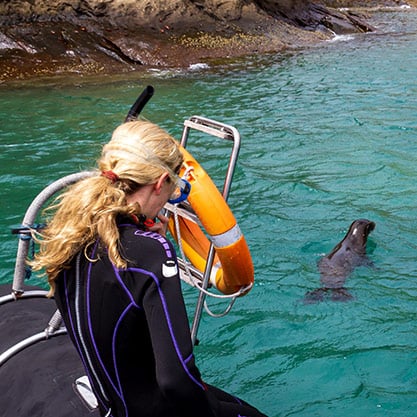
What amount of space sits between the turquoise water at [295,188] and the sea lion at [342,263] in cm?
11

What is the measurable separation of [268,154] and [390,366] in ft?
19.3

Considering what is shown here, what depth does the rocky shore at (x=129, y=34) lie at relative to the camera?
A: 17156 mm

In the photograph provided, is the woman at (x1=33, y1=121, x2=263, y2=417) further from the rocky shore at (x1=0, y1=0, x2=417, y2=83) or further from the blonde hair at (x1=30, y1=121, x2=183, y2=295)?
the rocky shore at (x1=0, y1=0, x2=417, y2=83)

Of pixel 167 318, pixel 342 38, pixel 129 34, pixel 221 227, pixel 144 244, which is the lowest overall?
pixel 342 38

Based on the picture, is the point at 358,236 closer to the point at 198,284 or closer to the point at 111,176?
the point at 198,284

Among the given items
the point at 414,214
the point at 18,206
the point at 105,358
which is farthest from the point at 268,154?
the point at 105,358

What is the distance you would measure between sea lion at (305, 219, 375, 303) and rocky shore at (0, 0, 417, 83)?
11447mm

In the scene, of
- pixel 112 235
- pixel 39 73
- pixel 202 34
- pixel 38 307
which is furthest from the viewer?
pixel 202 34

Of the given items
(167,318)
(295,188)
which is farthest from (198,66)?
(167,318)

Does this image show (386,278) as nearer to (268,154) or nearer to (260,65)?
(268,154)

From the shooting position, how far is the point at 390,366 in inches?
216

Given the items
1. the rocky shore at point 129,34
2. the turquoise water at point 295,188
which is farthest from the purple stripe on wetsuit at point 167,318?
the rocky shore at point 129,34

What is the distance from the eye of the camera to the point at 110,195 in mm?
2639

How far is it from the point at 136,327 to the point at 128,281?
0.19 meters
